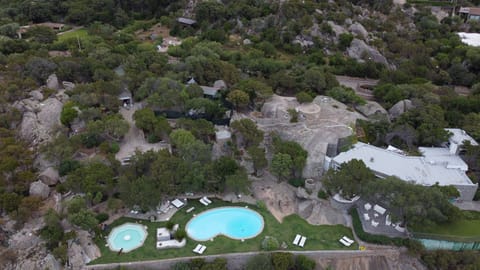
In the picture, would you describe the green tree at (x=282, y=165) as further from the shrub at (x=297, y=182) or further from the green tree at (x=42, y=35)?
the green tree at (x=42, y=35)

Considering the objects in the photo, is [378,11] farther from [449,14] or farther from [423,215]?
[423,215]

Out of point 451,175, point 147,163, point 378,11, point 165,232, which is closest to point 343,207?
point 451,175

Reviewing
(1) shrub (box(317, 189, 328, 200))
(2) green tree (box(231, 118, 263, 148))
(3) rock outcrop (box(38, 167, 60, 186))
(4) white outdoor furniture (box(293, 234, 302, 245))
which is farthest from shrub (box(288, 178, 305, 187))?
(3) rock outcrop (box(38, 167, 60, 186))

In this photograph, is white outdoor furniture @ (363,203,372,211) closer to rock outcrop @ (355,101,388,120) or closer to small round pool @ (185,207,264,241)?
small round pool @ (185,207,264,241)

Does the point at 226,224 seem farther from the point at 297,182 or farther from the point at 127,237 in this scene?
the point at 127,237

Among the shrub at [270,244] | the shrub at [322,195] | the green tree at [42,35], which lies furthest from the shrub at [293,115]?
the green tree at [42,35]
